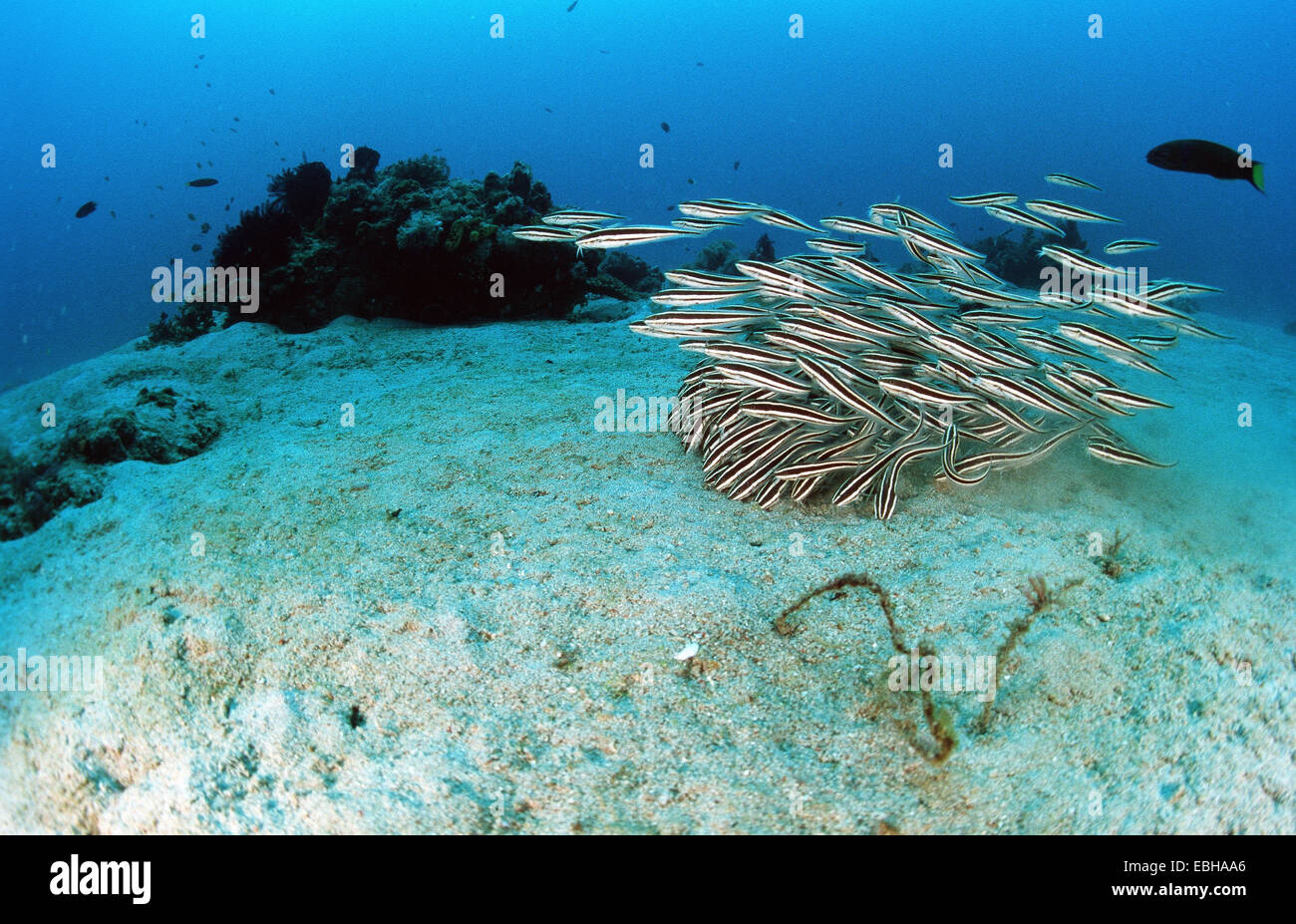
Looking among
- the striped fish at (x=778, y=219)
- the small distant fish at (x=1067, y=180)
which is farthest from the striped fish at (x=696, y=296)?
the small distant fish at (x=1067, y=180)

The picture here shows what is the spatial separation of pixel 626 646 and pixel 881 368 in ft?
9.77

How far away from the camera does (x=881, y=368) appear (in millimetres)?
4707

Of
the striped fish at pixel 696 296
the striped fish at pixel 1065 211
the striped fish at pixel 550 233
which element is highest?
the striped fish at pixel 1065 211

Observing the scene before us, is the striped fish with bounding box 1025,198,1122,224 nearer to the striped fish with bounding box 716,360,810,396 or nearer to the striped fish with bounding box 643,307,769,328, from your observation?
the striped fish with bounding box 643,307,769,328

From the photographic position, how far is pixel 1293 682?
266 cm

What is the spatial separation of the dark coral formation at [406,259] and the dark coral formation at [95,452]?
382cm

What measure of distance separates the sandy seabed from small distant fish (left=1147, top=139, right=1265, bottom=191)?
7.45 ft

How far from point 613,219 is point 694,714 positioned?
4.56 meters

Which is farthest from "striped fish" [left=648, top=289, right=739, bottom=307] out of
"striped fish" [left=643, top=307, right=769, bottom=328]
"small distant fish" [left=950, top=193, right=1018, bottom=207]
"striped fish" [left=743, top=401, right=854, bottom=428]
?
"small distant fish" [left=950, top=193, right=1018, bottom=207]

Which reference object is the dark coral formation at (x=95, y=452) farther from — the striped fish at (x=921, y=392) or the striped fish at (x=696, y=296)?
the striped fish at (x=921, y=392)

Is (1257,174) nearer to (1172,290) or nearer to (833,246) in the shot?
(1172,290)

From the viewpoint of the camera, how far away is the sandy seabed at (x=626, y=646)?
234 cm
